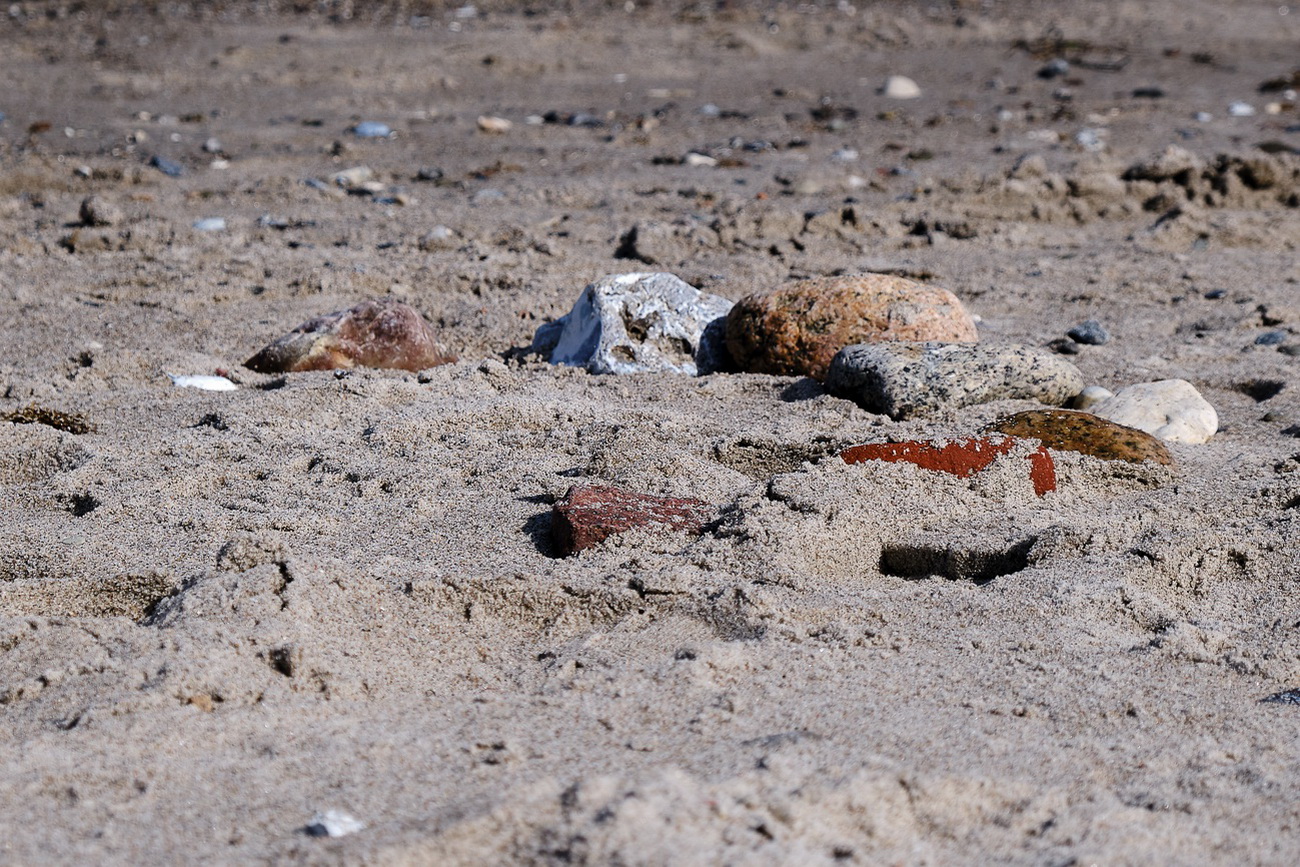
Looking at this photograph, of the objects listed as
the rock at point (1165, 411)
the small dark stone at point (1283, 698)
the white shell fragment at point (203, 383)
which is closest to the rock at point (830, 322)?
the rock at point (1165, 411)

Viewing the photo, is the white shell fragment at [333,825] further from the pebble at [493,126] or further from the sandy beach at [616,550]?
the pebble at [493,126]

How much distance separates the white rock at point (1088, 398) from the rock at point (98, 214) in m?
4.60

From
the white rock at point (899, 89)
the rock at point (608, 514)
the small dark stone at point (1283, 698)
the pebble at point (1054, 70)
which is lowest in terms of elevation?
the rock at point (608, 514)

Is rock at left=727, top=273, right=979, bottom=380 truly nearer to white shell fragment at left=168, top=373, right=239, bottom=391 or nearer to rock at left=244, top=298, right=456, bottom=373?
rock at left=244, top=298, right=456, bottom=373

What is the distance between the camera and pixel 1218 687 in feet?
7.04

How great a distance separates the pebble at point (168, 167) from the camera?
7184 mm

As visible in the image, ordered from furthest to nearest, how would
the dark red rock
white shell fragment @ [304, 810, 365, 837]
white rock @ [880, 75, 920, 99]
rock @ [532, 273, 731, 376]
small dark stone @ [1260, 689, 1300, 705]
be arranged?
white rock @ [880, 75, 920, 99] < rock @ [532, 273, 731, 376] < the dark red rock < small dark stone @ [1260, 689, 1300, 705] < white shell fragment @ [304, 810, 365, 837]

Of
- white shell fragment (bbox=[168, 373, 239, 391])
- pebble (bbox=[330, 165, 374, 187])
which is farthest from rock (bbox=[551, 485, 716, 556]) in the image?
pebble (bbox=[330, 165, 374, 187])

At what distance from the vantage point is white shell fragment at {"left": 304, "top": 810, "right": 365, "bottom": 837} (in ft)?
5.39

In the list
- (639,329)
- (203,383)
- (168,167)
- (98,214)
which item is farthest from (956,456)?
(168,167)

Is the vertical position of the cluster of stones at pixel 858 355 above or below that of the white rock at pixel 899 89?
below

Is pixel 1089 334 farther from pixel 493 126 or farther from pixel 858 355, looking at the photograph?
pixel 493 126

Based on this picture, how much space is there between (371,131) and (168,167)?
1.43 metres

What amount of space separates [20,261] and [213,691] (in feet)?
13.7
